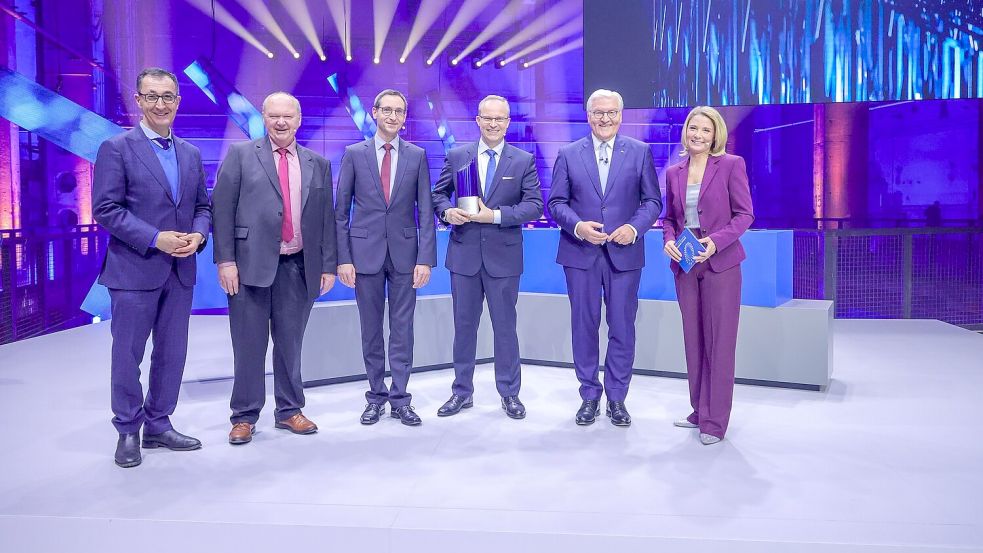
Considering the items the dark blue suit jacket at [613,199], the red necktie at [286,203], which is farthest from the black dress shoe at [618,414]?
the red necktie at [286,203]

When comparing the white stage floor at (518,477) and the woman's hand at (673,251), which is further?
the woman's hand at (673,251)

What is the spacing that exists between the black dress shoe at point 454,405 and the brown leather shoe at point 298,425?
0.66 m

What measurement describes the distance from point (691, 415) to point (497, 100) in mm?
1839

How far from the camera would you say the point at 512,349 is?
3.95m

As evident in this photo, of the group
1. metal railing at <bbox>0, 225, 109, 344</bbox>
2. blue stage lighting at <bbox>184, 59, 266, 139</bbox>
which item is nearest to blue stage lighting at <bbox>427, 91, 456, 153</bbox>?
blue stage lighting at <bbox>184, 59, 266, 139</bbox>

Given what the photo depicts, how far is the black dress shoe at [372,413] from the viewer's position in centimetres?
375

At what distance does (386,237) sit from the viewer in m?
3.68

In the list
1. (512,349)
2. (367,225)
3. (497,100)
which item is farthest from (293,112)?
(512,349)

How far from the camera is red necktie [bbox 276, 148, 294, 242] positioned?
3459 millimetres

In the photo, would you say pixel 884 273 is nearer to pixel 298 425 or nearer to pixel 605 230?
pixel 605 230

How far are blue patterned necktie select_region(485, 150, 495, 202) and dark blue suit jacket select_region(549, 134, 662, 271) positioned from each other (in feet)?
1.12

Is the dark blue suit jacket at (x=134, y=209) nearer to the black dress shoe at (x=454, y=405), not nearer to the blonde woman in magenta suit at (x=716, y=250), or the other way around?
the black dress shoe at (x=454, y=405)

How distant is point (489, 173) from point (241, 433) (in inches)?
68.9

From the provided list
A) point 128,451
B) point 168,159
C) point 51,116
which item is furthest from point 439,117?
point 128,451
